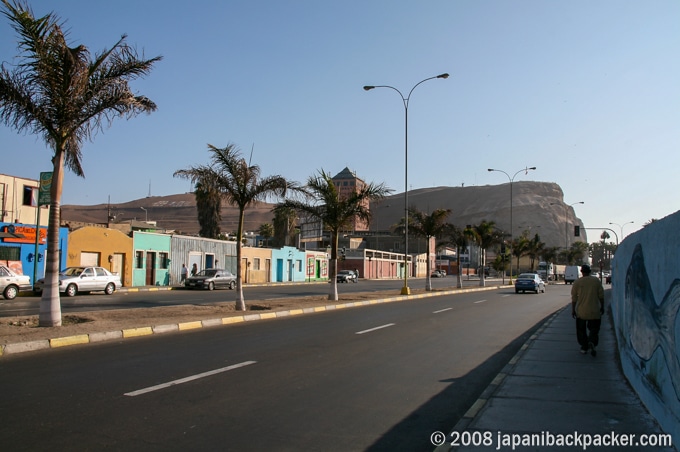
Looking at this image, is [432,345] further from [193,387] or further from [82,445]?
[82,445]

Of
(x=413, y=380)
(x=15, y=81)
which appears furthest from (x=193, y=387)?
(x=15, y=81)

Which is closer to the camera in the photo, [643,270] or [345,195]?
[643,270]

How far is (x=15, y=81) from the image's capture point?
496 inches

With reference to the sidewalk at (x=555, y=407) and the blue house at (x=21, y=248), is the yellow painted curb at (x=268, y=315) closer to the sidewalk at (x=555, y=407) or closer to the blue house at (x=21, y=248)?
the sidewalk at (x=555, y=407)

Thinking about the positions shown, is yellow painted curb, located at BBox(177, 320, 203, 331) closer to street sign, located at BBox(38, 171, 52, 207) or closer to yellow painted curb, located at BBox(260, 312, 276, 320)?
yellow painted curb, located at BBox(260, 312, 276, 320)

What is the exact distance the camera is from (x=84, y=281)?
28.5 metres

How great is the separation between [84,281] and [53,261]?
17.2 metres

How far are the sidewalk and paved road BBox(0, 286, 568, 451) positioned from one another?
1.41 feet

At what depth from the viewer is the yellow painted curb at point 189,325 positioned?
14805 mm

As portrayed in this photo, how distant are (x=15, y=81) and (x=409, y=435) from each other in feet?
39.1

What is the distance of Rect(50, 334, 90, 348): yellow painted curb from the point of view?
36.9 feet

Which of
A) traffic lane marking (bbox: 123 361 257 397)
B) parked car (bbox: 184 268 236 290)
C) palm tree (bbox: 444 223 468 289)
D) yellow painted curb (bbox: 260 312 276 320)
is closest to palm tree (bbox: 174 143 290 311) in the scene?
yellow painted curb (bbox: 260 312 276 320)

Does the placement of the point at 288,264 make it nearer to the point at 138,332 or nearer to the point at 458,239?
the point at 458,239

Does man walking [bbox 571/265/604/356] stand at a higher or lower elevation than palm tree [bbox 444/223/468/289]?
lower
